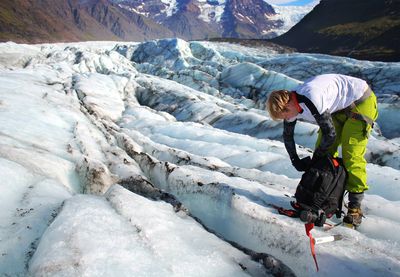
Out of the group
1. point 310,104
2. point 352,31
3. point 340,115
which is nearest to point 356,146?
point 340,115

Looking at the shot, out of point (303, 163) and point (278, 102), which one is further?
point (303, 163)

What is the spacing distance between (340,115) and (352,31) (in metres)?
124

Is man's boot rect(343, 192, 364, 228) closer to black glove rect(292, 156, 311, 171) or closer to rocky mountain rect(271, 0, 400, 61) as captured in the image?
black glove rect(292, 156, 311, 171)

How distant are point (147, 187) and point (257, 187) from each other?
190 centimetres

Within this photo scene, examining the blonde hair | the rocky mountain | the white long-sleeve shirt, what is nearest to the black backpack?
the white long-sleeve shirt

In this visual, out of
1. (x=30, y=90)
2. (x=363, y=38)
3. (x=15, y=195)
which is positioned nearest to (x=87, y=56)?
(x=30, y=90)

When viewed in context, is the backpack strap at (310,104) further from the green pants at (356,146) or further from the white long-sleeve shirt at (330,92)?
the green pants at (356,146)

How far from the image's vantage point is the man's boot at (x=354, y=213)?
4.93m

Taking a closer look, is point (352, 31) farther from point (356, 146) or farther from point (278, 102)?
point (278, 102)

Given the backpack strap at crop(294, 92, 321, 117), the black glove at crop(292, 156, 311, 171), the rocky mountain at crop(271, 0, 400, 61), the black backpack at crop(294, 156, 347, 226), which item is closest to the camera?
the backpack strap at crop(294, 92, 321, 117)

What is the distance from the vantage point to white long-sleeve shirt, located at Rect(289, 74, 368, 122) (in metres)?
4.47

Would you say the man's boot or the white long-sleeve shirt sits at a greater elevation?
the white long-sleeve shirt

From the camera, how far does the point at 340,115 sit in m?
5.07

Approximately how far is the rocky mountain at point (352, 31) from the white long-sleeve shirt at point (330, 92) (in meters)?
75.9
